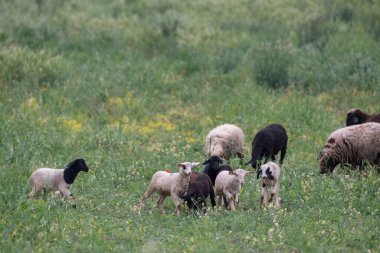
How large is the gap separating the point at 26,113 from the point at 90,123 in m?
1.46

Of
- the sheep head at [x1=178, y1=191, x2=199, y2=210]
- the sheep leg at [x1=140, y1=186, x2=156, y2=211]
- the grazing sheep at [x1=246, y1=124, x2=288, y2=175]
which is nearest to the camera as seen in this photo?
the sheep head at [x1=178, y1=191, x2=199, y2=210]

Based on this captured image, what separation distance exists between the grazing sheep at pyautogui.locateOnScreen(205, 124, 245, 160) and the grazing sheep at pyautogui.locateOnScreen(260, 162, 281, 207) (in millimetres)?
2241

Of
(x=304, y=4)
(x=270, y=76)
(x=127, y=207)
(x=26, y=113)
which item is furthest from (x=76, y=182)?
(x=304, y=4)

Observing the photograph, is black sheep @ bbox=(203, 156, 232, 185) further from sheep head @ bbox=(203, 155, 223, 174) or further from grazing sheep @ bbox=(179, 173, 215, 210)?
grazing sheep @ bbox=(179, 173, 215, 210)

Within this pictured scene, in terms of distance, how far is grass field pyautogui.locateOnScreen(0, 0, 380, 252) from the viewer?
336 inches

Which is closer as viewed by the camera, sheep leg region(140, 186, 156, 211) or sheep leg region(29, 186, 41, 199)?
sheep leg region(29, 186, 41, 199)

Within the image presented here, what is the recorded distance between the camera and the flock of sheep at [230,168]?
970cm

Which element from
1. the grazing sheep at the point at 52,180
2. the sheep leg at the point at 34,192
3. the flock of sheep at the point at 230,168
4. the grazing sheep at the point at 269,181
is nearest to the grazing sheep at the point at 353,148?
the flock of sheep at the point at 230,168

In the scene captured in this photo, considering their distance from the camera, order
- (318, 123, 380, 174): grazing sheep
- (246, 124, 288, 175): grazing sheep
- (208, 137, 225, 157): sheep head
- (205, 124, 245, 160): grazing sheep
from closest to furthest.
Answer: (318, 123, 380, 174): grazing sheep < (246, 124, 288, 175): grazing sheep < (208, 137, 225, 157): sheep head < (205, 124, 245, 160): grazing sheep

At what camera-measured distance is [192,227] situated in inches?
347

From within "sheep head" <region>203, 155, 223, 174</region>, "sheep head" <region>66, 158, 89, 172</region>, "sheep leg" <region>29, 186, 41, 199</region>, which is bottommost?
"sheep leg" <region>29, 186, 41, 199</region>

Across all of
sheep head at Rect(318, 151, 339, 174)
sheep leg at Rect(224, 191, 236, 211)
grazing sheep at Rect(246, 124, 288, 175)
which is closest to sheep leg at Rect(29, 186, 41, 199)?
sheep leg at Rect(224, 191, 236, 211)

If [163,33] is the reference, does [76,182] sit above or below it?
below

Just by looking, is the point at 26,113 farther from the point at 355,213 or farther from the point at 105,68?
the point at 355,213
